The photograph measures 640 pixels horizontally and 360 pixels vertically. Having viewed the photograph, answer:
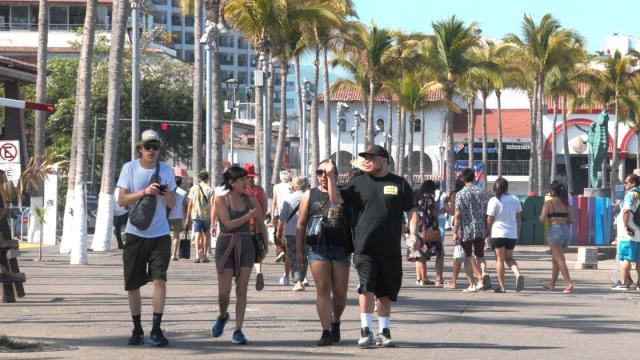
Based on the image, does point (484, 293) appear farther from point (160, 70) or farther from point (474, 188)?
point (160, 70)

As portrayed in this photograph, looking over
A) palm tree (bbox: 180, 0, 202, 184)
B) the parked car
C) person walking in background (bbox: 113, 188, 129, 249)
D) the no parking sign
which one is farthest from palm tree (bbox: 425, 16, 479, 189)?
the no parking sign

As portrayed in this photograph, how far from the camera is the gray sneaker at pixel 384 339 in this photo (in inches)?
452

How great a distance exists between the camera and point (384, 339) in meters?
11.5

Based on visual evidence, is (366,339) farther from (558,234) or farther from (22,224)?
(22,224)

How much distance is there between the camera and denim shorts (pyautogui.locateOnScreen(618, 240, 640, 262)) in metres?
19.3

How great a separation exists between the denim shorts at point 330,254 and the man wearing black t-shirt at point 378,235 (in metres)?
0.23

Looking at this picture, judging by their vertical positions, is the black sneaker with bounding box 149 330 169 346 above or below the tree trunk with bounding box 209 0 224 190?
below

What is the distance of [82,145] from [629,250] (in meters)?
11.6

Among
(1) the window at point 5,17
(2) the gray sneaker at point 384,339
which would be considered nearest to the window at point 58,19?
(1) the window at point 5,17

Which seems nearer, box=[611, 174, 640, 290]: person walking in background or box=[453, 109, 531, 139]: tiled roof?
box=[611, 174, 640, 290]: person walking in background

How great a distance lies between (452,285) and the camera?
19.6 meters

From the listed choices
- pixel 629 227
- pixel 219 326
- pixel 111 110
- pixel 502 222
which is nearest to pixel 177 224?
pixel 111 110

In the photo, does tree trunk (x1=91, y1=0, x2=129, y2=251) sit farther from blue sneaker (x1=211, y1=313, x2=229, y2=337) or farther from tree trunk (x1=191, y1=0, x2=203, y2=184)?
blue sneaker (x1=211, y1=313, x2=229, y2=337)

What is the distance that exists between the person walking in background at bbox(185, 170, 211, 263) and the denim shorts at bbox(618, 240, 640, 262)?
830 cm
